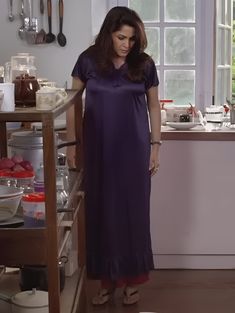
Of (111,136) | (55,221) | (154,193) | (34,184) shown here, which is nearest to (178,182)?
(154,193)

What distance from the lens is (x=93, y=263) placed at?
10.4 ft

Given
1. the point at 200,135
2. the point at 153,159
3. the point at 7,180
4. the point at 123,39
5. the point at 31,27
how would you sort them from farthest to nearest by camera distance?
1. the point at 31,27
2. the point at 200,135
3. the point at 153,159
4. the point at 123,39
5. the point at 7,180

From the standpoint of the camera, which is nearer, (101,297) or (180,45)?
(101,297)

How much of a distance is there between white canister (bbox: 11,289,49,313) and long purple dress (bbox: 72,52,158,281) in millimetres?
780

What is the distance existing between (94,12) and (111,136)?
1.14 meters

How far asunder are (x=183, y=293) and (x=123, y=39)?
132cm

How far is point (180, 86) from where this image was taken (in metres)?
4.12

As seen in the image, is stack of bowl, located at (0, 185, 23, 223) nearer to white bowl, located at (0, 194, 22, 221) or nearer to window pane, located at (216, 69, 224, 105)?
white bowl, located at (0, 194, 22, 221)

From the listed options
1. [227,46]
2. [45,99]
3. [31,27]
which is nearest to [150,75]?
[31,27]

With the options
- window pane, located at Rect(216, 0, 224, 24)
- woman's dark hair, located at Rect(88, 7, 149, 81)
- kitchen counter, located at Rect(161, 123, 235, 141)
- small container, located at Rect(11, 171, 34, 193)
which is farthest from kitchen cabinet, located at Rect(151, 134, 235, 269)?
small container, located at Rect(11, 171, 34, 193)

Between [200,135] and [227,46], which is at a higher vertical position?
[227,46]

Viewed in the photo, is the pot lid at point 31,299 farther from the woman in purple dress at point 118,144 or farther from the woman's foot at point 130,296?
the woman's foot at point 130,296

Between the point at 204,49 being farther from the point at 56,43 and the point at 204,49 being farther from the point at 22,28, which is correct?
the point at 22,28

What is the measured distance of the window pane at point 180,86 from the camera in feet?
13.5
